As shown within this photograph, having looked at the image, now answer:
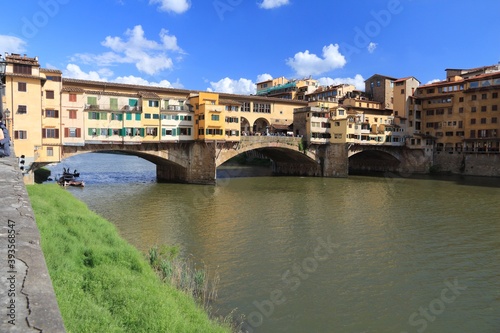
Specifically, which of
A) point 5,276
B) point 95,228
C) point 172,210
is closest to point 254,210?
point 172,210

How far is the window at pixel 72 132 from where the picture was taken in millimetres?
39725

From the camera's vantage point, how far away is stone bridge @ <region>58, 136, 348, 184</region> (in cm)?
4594

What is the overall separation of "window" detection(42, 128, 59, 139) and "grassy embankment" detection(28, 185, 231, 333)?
978 inches

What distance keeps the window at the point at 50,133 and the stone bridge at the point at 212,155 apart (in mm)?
3095

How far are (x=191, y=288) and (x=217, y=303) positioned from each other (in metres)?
1.08

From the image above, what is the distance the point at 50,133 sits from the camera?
3712 cm

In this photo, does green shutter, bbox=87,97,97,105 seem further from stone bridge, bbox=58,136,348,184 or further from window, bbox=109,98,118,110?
stone bridge, bbox=58,136,348,184

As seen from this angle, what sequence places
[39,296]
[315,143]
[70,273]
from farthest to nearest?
→ 1. [315,143]
2. [70,273]
3. [39,296]

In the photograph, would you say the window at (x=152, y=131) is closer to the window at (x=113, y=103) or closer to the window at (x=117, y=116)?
the window at (x=117, y=116)

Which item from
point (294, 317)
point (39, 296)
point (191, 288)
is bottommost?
point (294, 317)

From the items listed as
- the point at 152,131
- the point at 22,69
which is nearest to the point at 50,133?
the point at 22,69

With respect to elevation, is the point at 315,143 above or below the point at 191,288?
above

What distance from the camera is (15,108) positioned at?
33.4 m

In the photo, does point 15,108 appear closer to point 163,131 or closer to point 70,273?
point 163,131
